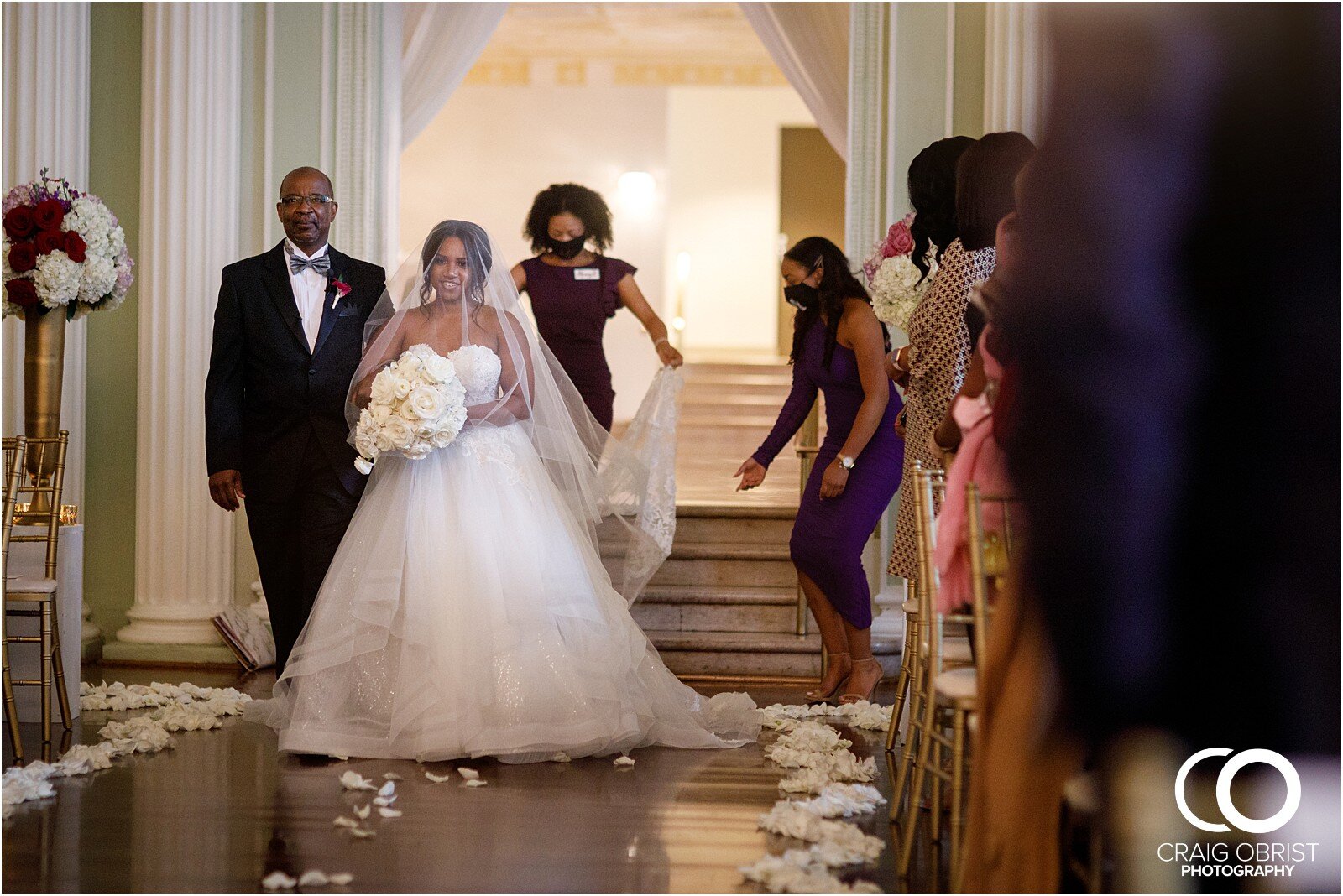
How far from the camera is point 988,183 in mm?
3363

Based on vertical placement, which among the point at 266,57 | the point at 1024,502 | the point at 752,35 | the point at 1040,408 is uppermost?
the point at 752,35

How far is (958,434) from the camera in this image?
3148mm

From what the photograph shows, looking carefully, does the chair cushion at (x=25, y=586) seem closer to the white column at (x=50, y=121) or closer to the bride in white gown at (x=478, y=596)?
the bride in white gown at (x=478, y=596)

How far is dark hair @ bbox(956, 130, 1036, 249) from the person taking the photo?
3303mm

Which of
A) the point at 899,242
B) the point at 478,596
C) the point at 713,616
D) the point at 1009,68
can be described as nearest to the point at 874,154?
the point at 1009,68

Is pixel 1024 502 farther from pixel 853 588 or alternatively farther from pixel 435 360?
pixel 853 588

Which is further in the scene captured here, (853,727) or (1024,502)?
(853,727)

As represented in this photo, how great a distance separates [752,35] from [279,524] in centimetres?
898

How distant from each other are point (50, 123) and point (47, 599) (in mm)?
2582

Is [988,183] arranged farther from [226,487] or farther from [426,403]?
[226,487]

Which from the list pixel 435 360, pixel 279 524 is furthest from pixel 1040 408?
pixel 279 524

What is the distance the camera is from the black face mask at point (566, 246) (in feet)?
18.6

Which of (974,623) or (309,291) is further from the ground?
(309,291)

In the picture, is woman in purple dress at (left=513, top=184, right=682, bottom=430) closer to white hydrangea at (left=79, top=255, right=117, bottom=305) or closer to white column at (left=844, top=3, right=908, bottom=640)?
white column at (left=844, top=3, right=908, bottom=640)
